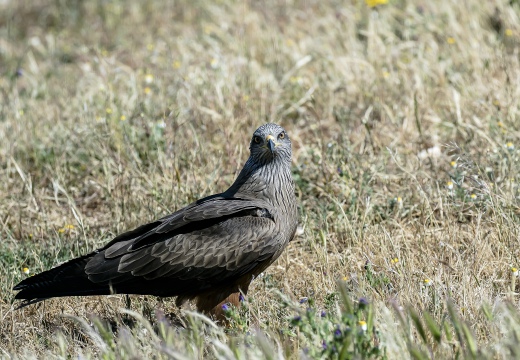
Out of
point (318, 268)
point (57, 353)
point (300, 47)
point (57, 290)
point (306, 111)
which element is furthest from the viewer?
point (300, 47)

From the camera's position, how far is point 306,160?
22.4ft

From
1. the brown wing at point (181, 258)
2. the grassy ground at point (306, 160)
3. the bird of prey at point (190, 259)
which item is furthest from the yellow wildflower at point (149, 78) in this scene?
the brown wing at point (181, 258)

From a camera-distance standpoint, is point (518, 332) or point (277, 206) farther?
point (277, 206)

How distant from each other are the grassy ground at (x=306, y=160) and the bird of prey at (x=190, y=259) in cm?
23

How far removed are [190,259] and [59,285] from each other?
31.1 inches

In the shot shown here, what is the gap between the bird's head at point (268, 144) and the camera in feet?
17.5

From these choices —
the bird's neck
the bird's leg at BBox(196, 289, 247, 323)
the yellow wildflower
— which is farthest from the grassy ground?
the bird's neck

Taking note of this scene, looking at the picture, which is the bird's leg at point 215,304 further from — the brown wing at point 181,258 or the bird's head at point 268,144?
the bird's head at point 268,144

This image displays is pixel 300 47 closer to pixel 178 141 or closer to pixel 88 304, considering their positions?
pixel 178 141

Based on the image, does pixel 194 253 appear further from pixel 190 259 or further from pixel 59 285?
pixel 59 285

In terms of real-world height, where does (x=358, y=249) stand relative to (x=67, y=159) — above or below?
below

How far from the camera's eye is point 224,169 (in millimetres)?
6734

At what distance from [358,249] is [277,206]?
71 centimetres

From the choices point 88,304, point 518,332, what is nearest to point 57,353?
point 88,304
